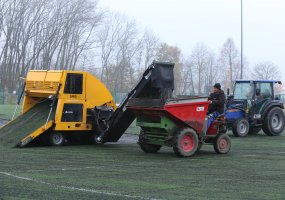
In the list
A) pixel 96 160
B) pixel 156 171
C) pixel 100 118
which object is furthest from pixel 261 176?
pixel 100 118

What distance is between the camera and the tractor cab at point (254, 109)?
A: 1903 cm

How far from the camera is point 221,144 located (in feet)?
43.6

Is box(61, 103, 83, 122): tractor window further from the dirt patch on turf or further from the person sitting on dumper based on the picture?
the person sitting on dumper

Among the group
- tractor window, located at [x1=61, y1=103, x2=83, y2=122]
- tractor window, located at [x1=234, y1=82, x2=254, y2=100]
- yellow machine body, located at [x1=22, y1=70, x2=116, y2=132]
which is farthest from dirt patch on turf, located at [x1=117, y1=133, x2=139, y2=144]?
tractor window, located at [x1=234, y1=82, x2=254, y2=100]

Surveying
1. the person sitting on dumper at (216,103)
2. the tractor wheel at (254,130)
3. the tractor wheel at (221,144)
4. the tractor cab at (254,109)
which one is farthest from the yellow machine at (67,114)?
the tractor wheel at (254,130)

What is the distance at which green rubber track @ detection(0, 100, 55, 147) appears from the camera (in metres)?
14.4

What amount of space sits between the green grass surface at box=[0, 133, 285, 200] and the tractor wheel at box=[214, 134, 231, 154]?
0.62ft

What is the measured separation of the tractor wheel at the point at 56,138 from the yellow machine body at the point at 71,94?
0.41 meters

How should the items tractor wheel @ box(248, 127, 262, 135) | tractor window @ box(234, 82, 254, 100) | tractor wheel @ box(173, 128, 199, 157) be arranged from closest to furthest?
tractor wheel @ box(173, 128, 199, 157)
tractor window @ box(234, 82, 254, 100)
tractor wheel @ box(248, 127, 262, 135)

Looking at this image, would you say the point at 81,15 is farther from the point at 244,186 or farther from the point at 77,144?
the point at 244,186

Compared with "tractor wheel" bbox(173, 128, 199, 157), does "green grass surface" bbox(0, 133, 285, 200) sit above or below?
below

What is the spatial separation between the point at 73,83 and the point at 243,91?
25.6 ft

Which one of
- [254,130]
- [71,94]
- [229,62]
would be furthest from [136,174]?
[229,62]

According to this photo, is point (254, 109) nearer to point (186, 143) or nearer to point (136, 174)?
point (186, 143)
